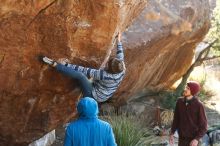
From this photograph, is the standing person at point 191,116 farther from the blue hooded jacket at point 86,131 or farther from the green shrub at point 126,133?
the blue hooded jacket at point 86,131

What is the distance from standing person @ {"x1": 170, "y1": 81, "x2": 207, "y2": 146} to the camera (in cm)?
710

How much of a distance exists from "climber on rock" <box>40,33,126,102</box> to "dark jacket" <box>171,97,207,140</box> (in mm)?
1059

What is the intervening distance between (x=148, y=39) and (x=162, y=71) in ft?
12.5

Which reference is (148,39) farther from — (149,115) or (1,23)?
(1,23)

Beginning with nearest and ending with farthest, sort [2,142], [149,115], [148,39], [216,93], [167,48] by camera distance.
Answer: [2,142] → [148,39] → [167,48] → [149,115] → [216,93]

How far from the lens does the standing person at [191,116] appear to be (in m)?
7.10

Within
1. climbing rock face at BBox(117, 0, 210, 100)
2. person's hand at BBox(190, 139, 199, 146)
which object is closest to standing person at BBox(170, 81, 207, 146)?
person's hand at BBox(190, 139, 199, 146)

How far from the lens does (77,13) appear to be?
671 centimetres

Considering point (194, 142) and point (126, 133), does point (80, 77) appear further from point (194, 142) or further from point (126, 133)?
point (126, 133)

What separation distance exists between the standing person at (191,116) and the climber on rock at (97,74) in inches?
41.7

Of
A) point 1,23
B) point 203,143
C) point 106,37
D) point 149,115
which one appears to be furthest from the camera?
point 149,115

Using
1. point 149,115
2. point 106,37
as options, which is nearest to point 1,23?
point 106,37

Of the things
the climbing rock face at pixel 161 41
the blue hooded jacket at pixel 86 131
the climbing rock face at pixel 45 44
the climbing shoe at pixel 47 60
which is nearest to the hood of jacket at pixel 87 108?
the blue hooded jacket at pixel 86 131

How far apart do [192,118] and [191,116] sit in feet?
0.10
